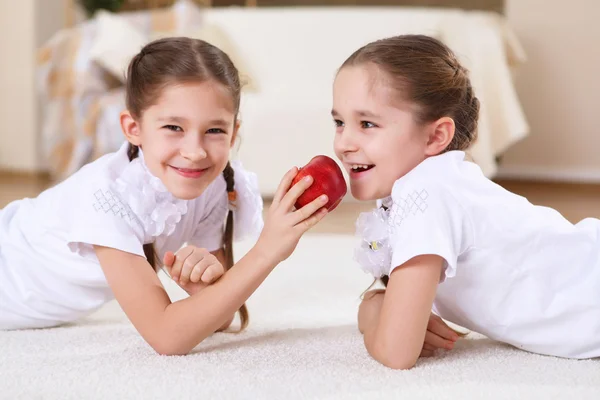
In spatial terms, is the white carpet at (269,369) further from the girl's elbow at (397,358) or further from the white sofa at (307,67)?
the white sofa at (307,67)

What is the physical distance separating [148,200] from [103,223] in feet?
0.31

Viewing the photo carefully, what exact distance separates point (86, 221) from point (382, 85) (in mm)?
516

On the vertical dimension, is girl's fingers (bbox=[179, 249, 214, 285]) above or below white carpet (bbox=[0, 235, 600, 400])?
above

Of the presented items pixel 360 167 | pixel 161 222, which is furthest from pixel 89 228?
pixel 360 167

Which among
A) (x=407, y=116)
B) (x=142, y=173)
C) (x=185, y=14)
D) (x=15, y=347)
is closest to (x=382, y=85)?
(x=407, y=116)

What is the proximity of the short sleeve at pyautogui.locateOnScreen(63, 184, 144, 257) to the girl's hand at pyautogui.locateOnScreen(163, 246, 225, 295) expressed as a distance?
66 mm

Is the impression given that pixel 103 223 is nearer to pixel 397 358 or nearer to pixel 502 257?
pixel 397 358

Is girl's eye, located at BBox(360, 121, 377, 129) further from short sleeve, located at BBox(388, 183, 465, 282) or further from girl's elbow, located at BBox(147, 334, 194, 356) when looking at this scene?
girl's elbow, located at BBox(147, 334, 194, 356)

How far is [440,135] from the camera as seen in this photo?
127 centimetres

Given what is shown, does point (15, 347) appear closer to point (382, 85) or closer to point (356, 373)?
point (356, 373)

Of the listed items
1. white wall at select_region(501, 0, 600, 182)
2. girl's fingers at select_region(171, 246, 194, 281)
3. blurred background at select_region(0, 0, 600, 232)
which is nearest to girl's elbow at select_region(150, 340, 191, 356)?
girl's fingers at select_region(171, 246, 194, 281)

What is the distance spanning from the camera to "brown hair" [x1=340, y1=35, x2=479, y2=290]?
4.06ft

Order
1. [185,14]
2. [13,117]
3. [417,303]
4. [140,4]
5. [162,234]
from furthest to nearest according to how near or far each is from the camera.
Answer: [140,4] → [13,117] → [185,14] → [162,234] → [417,303]

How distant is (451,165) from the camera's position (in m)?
1.22
